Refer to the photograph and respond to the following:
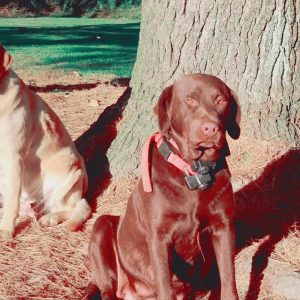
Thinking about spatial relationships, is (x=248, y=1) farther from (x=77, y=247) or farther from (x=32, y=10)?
(x=32, y=10)

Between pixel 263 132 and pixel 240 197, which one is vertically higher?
pixel 263 132

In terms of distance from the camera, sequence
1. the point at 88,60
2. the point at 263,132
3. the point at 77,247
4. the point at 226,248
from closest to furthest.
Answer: the point at 226,248 < the point at 77,247 < the point at 263,132 < the point at 88,60

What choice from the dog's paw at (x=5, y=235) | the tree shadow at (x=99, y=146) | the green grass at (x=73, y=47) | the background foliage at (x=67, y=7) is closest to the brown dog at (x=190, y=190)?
the dog's paw at (x=5, y=235)

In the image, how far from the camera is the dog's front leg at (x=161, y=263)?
331cm

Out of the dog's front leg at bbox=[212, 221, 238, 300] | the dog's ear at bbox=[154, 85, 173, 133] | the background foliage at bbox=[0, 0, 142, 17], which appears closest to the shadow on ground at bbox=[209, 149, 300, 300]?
the dog's front leg at bbox=[212, 221, 238, 300]

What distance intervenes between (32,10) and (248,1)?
29.4 metres

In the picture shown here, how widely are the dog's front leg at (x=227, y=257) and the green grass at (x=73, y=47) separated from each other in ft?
26.5

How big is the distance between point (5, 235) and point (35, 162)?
0.74m

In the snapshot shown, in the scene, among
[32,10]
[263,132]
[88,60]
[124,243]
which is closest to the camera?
[124,243]

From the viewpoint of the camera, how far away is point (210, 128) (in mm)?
3111

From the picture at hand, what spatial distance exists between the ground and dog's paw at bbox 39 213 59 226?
73 mm

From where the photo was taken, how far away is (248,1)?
16.5 feet

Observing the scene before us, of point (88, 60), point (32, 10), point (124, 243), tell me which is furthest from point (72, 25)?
point (124, 243)

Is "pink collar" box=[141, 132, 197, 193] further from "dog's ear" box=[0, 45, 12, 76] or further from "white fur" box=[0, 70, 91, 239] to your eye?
"dog's ear" box=[0, 45, 12, 76]
